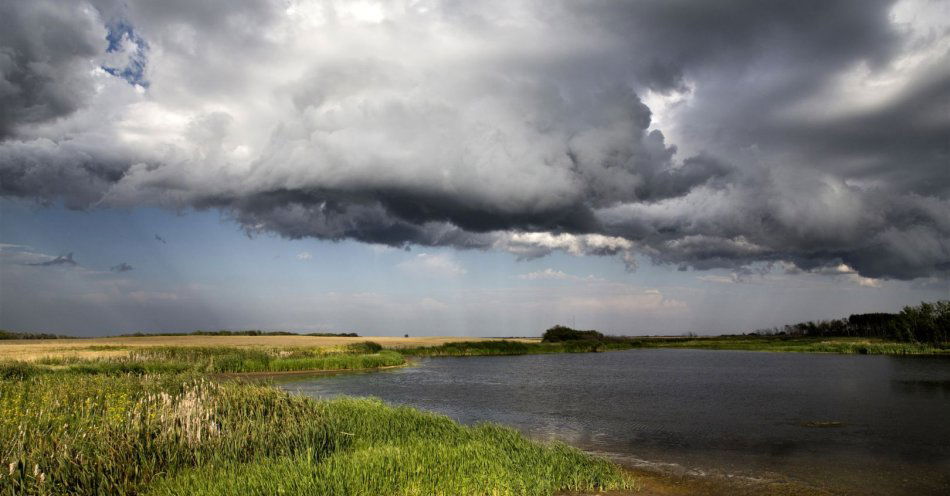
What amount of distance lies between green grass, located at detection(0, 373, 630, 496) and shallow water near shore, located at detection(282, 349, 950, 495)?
5.70 m

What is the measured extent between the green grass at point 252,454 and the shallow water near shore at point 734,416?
18.7 ft

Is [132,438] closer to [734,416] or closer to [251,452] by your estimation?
[251,452]

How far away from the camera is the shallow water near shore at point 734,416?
54.7 ft

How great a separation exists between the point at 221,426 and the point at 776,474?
16.0 m

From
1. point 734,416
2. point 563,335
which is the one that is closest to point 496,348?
point 563,335

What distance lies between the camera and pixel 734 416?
27156 mm

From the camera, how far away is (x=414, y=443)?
1425cm

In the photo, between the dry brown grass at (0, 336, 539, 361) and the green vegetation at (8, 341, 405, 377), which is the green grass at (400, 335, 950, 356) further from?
the green vegetation at (8, 341, 405, 377)

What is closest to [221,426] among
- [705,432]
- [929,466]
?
[705,432]

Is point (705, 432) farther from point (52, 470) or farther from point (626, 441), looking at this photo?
point (52, 470)

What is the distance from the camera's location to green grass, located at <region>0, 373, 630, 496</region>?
10.1 m

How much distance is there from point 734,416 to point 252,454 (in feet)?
78.7

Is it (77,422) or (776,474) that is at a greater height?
(77,422)

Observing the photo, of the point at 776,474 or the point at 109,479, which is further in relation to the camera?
the point at 776,474
